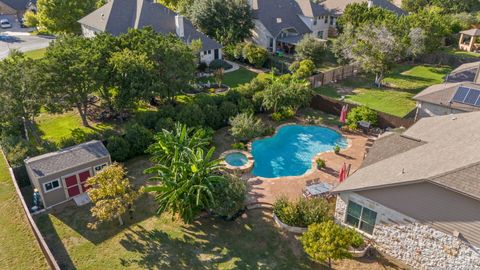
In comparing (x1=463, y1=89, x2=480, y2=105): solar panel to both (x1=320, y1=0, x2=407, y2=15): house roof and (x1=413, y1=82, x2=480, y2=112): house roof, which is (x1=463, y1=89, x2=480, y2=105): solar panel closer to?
(x1=413, y1=82, x2=480, y2=112): house roof

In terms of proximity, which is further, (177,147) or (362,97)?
(362,97)

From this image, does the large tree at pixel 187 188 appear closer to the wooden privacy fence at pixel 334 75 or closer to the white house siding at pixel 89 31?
the wooden privacy fence at pixel 334 75

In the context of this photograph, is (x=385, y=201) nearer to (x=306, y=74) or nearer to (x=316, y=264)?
(x=316, y=264)

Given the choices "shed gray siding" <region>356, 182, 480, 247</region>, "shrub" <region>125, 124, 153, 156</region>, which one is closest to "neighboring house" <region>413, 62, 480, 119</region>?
"shed gray siding" <region>356, 182, 480, 247</region>

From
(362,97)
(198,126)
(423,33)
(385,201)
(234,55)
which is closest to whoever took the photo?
(385,201)

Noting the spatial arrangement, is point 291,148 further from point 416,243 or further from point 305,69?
point 305,69

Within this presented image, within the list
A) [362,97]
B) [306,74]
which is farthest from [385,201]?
[306,74]

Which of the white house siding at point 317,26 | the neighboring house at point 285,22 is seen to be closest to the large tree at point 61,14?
the neighboring house at point 285,22
